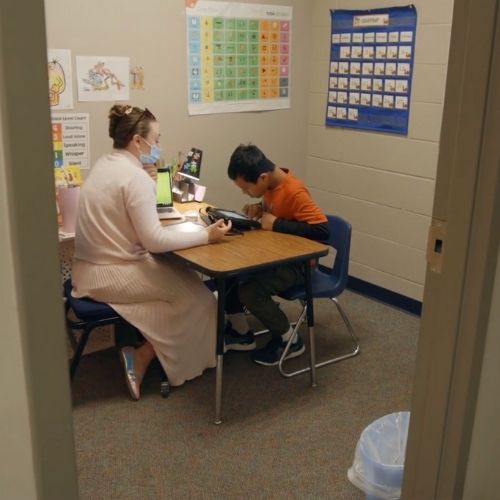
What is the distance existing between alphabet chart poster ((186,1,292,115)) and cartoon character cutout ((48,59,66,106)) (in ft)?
2.52

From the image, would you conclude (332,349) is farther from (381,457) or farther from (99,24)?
(99,24)

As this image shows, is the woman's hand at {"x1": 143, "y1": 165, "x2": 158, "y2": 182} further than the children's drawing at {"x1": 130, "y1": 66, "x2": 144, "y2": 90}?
No

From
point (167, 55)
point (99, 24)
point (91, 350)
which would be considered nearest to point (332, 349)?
point (91, 350)

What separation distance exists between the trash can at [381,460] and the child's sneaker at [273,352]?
1111 millimetres

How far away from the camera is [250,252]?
2.73 metres

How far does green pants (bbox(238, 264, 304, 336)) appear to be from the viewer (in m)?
3.02

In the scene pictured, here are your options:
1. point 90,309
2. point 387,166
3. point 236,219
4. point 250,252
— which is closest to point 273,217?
point 236,219

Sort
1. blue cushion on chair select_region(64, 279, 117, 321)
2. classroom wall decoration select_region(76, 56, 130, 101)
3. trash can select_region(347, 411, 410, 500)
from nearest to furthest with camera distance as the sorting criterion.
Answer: trash can select_region(347, 411, 410, 500), blue cushion on chair select_region(64, 279, 117, 321), classroom wall decoration select_region(76, 56, 130, 101)

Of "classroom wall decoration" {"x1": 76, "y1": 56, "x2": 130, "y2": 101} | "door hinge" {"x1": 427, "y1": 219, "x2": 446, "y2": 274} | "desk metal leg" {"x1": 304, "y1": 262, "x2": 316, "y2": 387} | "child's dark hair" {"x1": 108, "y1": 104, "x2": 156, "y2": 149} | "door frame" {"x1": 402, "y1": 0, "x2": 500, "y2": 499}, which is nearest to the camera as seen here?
"door frame" {"x1": 402, "y1": 0, "x2": 500, "y2": 499}

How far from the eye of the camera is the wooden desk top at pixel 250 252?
2566 millimetres

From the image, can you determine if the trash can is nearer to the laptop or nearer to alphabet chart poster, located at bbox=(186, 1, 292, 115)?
the laptop

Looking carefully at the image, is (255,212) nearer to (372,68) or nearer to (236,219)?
(236,219)

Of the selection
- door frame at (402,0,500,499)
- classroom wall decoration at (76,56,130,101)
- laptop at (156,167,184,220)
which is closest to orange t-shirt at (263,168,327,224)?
laptop at (156,167,184,220)

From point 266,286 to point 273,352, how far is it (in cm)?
41
